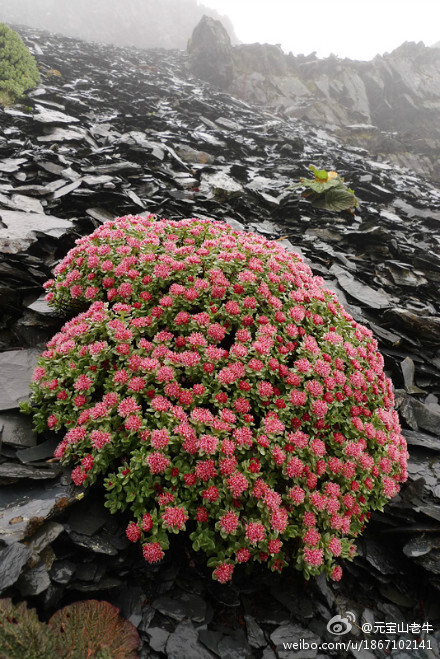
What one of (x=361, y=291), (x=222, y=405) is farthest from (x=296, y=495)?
(x=361, y=291)

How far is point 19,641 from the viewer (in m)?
2.39

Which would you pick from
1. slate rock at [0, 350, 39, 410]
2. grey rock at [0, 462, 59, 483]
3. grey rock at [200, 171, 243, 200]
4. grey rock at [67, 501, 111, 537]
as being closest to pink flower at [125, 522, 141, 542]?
grey rock at [67, 501, 111, 537]

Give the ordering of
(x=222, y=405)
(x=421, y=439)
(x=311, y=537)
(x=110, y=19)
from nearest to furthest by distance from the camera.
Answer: (x=311, y=537)
(x=222, y=405)
(x=421, y=439)
(x=110, y=19)

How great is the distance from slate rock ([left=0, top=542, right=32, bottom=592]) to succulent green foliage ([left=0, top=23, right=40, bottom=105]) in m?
21.1

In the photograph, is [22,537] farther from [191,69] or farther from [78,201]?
[191,69]

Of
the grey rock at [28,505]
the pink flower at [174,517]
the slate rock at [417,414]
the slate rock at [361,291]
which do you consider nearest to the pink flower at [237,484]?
the pink flower at [174,517]

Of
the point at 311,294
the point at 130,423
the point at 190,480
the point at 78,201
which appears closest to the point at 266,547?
the point at 190,480

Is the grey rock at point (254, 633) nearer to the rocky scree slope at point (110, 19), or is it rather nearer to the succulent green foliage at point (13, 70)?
the succulent green foliage at point (13, 70)

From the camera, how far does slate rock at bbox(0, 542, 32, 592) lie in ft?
9.21

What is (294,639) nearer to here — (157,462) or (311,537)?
(311,537)

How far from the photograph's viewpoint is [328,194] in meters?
13.7

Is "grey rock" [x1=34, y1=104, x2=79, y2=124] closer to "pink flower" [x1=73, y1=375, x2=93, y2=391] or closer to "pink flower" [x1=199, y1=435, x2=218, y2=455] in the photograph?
"pink flower" [x1=73, y1=375, x2=93, y2=391]

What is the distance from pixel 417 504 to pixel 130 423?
12.6 ft

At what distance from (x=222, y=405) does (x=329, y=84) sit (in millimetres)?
55764
